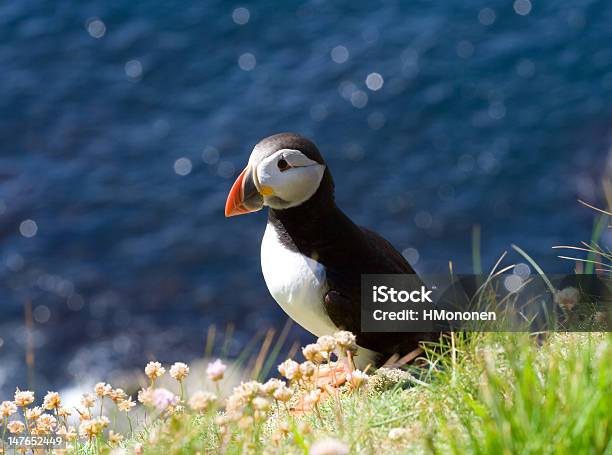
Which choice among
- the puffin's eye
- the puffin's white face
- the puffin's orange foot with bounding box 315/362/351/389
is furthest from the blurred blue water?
the puffin's eye

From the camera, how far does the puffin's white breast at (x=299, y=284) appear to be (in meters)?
4.26

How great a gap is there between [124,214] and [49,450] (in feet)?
24.7

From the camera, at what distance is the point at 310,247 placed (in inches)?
171

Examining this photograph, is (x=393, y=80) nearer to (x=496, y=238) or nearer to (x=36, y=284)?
(x=496, y=238)

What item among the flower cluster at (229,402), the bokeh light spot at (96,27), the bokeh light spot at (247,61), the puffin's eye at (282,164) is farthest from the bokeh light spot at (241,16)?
the flower cluster at (229,402)

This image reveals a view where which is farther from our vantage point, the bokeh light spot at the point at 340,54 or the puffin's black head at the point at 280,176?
the bokeh light spot at the point at 340,54

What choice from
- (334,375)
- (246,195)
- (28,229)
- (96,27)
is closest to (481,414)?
(334,375)

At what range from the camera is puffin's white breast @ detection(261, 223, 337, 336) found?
426cm

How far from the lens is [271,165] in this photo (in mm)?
4219

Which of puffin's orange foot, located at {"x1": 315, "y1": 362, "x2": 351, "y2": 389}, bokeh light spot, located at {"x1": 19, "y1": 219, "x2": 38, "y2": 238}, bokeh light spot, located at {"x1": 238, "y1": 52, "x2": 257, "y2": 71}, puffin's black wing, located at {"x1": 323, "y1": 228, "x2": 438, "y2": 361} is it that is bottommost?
bokeh light spot, located at {"x1": 19, "y1": 219, "x2": 38, "y2": 238}

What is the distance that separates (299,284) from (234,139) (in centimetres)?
782

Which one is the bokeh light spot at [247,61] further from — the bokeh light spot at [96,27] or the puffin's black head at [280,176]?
the puffin's black head at [280,176]

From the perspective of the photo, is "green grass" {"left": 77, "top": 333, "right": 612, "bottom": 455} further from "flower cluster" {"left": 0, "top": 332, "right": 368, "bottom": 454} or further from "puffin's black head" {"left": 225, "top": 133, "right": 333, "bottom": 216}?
"puffin's black head" {"left": 225, "top": 133, "right": 333, "bottom": 216}

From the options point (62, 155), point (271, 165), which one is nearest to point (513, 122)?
point (62, 155)
